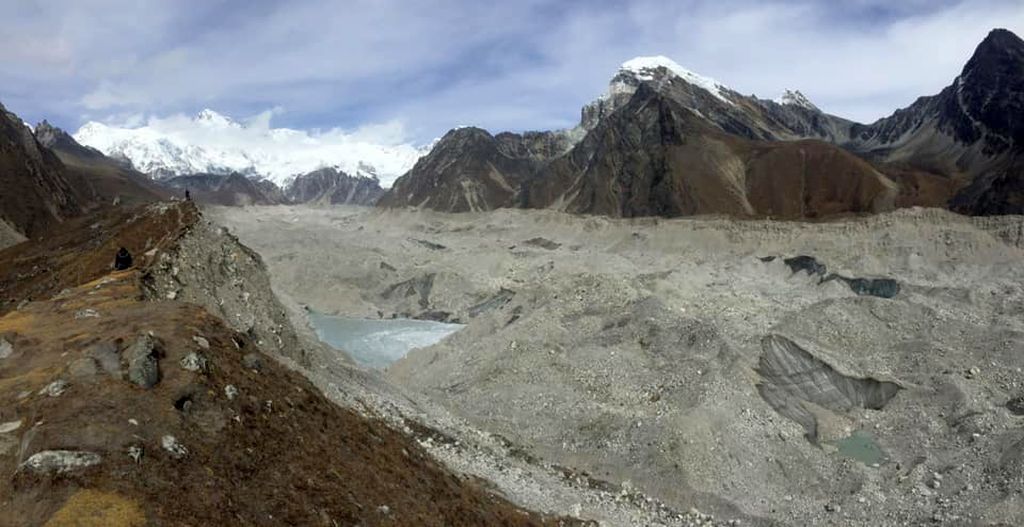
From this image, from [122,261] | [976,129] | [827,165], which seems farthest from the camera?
[976,129]

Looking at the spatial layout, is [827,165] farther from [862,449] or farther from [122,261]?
[122,261]

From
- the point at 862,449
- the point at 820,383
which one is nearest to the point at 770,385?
the point at 820,383

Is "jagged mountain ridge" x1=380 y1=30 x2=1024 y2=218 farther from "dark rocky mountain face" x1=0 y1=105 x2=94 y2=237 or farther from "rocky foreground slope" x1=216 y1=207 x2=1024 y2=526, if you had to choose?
"dark rocky mountain face" x1=0 y1=105 x2=94 y2=237

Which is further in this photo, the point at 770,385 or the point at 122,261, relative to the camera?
the point at 770,385

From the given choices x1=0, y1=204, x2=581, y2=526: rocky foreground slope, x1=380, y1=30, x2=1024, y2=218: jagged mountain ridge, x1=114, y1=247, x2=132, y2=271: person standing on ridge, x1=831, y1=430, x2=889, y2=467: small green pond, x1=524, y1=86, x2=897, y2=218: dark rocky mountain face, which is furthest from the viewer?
x1=524, y1=86, x2=897, y2=218: dark rocky mountain face

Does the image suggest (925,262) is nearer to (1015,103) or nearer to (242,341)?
(1015,103)

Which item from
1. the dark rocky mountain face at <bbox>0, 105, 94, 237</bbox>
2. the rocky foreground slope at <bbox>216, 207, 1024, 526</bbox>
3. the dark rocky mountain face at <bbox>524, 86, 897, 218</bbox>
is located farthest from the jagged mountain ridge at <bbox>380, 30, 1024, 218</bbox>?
the dark rocky mountain face at <bbox>0, 105, 94, 237</bbox>
